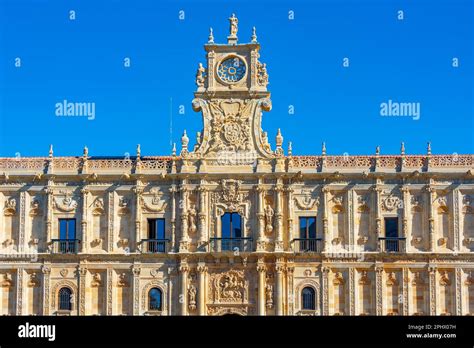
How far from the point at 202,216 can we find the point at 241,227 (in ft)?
7.49

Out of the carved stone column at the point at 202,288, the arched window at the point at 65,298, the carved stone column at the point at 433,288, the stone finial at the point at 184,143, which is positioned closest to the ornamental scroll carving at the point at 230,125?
the stone finial at the point at 184,143

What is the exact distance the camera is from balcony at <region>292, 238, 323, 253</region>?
49750mm

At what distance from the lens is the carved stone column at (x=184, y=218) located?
49.8 metres

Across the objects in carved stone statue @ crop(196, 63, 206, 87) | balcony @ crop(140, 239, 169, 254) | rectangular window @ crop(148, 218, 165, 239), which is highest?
carved stone statue @ crop(196, 63, 206, 87)

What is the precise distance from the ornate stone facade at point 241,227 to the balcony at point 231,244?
6 centimetres

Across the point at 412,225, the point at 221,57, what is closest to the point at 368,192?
the point at 412,225

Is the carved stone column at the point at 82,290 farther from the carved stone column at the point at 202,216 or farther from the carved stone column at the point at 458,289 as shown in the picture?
the carved stone column at the point at 458,289

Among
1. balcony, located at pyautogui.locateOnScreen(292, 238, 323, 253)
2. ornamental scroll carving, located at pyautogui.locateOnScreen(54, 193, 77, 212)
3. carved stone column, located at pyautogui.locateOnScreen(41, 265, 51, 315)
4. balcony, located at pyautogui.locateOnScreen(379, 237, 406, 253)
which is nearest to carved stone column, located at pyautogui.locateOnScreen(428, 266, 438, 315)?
balcony, located at pyautogui.locateOnScreen(379, 237, 406, 253)

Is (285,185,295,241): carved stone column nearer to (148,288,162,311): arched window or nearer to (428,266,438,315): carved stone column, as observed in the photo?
(428,266,438,315): carved stone column

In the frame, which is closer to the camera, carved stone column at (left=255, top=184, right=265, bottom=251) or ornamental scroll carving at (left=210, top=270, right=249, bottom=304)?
carved stone column at (left=255, top=184, right=265, bottom=251)

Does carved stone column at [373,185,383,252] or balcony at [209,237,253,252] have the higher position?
carved stone column at [373,185,383,252]

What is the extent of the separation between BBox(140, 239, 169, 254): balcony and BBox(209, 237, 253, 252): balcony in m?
2.66

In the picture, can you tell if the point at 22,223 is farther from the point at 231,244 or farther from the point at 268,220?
the point at 268,220
